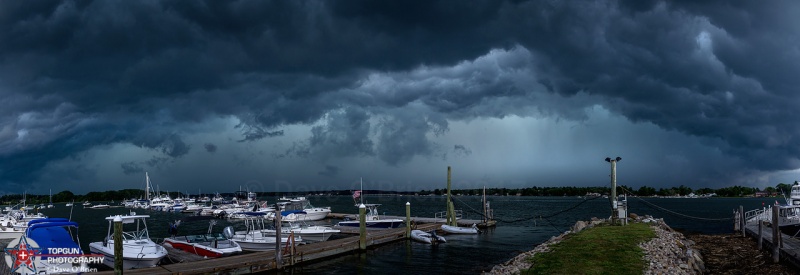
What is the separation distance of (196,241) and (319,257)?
10.0 m

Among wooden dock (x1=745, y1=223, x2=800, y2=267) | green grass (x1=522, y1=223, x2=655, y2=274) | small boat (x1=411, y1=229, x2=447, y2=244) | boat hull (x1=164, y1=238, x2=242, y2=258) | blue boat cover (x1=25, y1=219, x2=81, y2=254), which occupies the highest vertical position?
blue boat cover (x1=25, y1=219, x2=81, y2=254)

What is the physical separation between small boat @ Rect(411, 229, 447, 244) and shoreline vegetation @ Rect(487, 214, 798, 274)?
621 inches

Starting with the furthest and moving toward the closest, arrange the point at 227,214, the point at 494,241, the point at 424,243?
1. the point at 227,214
2. the point at 494,241
3. the point at 424,243

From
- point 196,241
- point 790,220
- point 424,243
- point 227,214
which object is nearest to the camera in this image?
point 196,241

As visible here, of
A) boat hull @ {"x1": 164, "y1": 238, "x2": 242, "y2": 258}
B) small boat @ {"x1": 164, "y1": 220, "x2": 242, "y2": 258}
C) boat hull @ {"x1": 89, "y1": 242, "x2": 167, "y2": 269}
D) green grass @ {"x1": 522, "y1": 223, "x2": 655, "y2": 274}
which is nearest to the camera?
green grass @ {"x1": 522, "y1": 223, "x2": 655, "y2": 274}

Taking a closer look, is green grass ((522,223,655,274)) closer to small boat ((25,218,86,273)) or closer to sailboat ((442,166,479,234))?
sailboat ((442,166,479,234))

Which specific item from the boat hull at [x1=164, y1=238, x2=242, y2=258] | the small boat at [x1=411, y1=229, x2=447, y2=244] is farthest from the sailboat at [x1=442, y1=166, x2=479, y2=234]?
the boat hull at [x1=164, y1=238, x2=242, y2=258]

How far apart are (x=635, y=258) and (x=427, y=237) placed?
24.3m

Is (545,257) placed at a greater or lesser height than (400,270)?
greater

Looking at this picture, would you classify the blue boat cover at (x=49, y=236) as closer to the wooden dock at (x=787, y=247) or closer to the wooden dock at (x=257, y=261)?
the wooden dock at (x=257, y=261)

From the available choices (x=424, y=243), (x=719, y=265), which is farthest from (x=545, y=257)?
(x=424, y=243)

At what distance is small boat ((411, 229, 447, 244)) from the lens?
46.0m

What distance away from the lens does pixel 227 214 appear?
94875mm

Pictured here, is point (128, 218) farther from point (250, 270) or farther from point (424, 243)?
point (424, 243)
